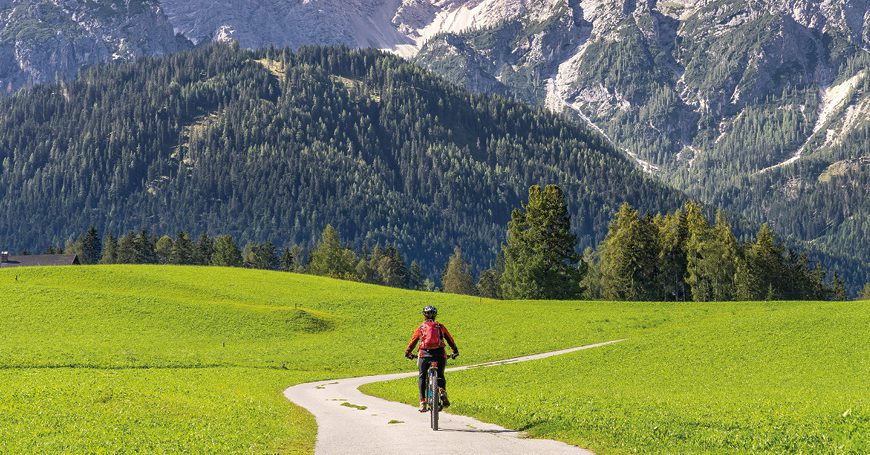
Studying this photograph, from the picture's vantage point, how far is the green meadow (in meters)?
26.7

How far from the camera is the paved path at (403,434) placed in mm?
24172

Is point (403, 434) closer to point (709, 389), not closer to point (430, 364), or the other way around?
point (430, 364)

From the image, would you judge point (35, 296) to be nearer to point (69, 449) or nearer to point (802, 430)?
point (69, 449)

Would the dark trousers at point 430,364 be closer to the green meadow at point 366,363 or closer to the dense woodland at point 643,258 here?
the green meadow at point 366,363

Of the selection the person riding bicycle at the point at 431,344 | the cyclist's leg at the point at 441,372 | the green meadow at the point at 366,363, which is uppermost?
the person riding bicycle at the point at 431,344

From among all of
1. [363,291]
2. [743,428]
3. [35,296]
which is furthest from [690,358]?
[35,296]

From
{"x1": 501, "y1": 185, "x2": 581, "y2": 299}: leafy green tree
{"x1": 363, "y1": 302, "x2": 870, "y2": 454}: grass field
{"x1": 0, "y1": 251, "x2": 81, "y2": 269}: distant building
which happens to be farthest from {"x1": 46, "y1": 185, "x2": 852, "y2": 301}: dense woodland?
{"x1": 0, "y1": 251, "x2": 81, "y2": 269}: distant building

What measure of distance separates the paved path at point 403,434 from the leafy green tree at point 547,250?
269 feet

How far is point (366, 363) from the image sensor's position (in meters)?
71.4

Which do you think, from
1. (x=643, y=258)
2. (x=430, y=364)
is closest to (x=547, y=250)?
(x=643, y=258)

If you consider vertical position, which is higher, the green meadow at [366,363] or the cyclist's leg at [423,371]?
the cyclist's leg at [423,371]

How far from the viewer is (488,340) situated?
82.1 meters

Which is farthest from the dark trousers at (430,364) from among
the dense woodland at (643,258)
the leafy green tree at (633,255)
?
the leafy green tree at (633,255)

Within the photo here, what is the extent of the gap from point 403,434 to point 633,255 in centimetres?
10014
